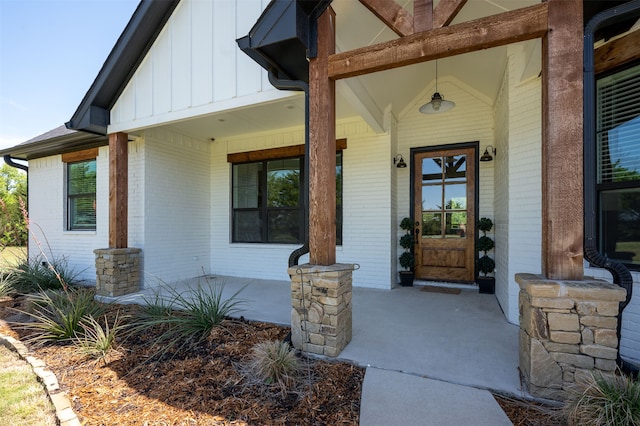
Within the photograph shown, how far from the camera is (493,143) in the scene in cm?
505

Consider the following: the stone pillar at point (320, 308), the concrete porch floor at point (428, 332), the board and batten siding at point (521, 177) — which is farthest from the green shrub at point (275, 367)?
the board and batten siding at point (521, 177)

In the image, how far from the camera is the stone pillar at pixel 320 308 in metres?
2.67

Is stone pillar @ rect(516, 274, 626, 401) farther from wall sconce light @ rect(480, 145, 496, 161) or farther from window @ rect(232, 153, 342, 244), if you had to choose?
window @ rect(232, 153, 342, 244)

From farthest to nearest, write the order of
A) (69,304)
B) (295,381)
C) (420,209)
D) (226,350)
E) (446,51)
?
1. (420,209)
2. (69,304)
3. (226,350)
4. (446,51)
5. (295,381)

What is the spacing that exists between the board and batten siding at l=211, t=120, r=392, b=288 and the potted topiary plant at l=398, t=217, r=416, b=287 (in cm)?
38

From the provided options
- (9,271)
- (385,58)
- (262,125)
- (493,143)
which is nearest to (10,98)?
(9,271)

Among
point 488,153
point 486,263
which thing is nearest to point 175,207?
point 486,263

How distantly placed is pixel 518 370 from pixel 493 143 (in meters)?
3.88

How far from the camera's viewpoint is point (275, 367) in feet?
7.68

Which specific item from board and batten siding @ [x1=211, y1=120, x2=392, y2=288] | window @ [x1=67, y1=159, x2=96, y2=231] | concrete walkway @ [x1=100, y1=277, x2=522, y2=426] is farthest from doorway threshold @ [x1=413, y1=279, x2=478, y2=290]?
window @ [x1=67, y1=159, x2=96, y2=231]

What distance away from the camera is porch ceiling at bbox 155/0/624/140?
3.33 m

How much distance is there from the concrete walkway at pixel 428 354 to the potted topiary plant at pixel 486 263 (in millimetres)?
371

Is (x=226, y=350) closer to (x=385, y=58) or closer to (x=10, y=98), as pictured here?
(x=385, y=58)

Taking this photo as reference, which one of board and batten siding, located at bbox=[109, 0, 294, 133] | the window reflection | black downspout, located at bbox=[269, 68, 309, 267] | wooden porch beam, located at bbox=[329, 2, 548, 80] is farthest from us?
the window reflection
